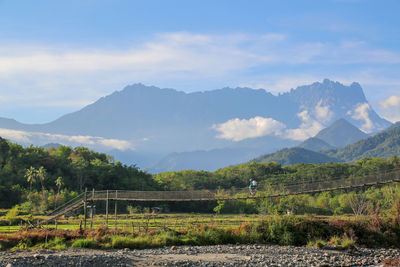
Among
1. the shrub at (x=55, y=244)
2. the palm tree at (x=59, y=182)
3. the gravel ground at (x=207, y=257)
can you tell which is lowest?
the gravel ground at (x=207, y=257)

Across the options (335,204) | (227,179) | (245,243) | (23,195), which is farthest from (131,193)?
(227,179)

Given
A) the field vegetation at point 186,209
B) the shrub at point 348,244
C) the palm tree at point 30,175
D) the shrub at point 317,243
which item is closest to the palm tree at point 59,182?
the field vegetation at point 186,209

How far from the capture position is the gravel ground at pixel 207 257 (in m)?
25.2

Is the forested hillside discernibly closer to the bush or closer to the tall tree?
the tall tree

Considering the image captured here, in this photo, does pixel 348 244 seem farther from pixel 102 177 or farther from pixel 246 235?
pixel 102 177

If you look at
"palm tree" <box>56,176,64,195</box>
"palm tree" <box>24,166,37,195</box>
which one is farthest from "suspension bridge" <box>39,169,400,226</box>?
"palm tree" <box>24,166,37,195</box>

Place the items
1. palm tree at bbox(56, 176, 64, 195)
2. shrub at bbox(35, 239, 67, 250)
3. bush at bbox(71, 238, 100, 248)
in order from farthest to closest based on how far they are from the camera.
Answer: palm tree at bbox(56, 176, 64, 195), bush at bbox(71, 238, 100, 248), shrub at bbox(35, 239, 67, 250)

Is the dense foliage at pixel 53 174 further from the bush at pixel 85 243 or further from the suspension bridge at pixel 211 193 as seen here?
the bush at pixel 85 243

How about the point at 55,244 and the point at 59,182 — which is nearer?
the point at 55,244

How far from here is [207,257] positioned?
27641 mm

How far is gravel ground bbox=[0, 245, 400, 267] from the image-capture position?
993 inches

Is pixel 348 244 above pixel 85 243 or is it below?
below

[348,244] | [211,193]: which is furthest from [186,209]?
[348,244]

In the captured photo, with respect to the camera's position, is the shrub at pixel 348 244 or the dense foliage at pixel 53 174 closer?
the shrub at pixel 348 244
